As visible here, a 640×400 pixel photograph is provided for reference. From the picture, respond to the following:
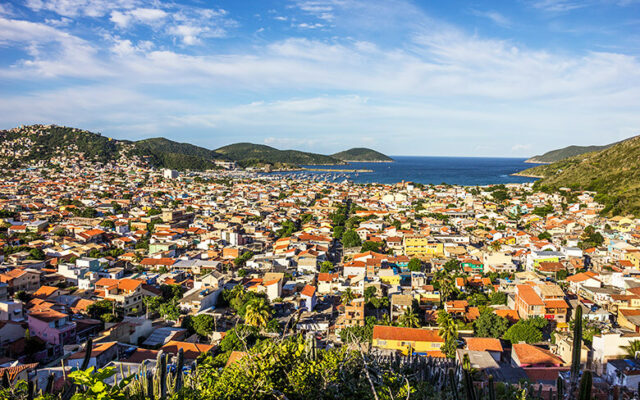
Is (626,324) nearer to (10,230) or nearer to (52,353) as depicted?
(52,353)

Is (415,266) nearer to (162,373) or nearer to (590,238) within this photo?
(590,238)

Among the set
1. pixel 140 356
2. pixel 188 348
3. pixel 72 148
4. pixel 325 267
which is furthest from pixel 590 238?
pixel 72 148

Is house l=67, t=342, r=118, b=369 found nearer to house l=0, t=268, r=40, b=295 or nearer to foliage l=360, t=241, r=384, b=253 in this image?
house l=0, t=268, r=40, b=295

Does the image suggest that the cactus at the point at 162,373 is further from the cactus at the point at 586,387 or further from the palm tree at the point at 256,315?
the palm tree at the point at 256,315

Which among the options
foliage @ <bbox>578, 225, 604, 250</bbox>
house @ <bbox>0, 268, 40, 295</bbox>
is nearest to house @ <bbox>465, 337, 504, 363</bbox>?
foliage @ <bbox>578, 225, 604, 250</bbox>

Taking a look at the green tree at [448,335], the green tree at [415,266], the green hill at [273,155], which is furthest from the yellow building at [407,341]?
the green hill at [273,155]
